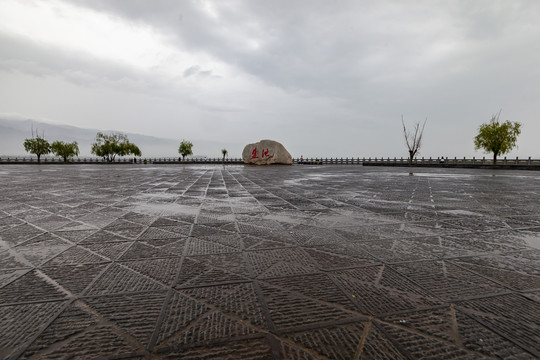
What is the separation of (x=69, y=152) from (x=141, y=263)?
6937 centimetres

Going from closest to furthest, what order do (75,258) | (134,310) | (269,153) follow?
(134,310), (75,258), (269,153)

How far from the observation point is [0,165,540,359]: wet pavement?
5.48 feet

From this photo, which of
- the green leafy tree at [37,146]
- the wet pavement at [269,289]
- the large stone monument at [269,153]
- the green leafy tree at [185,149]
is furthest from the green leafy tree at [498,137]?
the green leafy tree at [37,146]

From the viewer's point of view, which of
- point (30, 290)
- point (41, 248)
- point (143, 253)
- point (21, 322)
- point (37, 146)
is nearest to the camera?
point (21, 322)

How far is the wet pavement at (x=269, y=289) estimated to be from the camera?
1.67 m

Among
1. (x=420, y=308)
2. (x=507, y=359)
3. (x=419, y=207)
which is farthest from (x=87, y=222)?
(x=419, y=207)

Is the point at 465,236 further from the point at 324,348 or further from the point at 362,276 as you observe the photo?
the point at 324,348

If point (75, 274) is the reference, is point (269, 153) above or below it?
above

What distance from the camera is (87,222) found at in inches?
182

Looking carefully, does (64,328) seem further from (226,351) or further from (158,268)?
(226,351)

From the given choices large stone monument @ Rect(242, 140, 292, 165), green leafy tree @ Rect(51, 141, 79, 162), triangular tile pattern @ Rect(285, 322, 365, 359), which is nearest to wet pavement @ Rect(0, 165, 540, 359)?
triangular tile pattern @ Rect(285, 322, 365, 359)

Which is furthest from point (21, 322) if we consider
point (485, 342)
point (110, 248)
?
point (485, 342)

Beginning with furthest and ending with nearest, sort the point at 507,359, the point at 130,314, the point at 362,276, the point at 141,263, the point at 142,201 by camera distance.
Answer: the point at 142,201
the point at 141,263
the point at 362,276
the point at 130,314
the point at 507,359

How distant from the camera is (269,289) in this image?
2.34m
